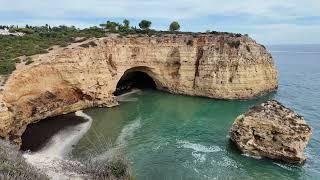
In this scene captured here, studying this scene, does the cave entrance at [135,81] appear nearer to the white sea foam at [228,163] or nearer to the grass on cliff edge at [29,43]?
the grass on cliff edge at [29,43]

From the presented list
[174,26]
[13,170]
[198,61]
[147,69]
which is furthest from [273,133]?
[174,26]

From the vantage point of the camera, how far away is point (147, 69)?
51.1m

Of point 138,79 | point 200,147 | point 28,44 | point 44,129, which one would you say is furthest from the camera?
point 138,79

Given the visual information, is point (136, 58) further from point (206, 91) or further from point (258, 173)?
point (258, 173)

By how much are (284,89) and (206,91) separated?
14.8 m

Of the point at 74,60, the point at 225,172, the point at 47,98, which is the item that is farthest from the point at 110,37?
the point at 225,172

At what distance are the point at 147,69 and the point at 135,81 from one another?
5489 millimetres

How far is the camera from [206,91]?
4841cm

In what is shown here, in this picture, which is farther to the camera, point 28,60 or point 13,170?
point 28,60

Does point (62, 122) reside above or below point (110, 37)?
below

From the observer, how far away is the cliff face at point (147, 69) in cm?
3822

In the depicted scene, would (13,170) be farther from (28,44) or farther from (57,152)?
(28,44)

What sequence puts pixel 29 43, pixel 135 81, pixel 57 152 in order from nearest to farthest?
pixel 57 152 < pixel 29 43 < pixel 135 81

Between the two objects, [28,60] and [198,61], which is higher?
[28,60]
